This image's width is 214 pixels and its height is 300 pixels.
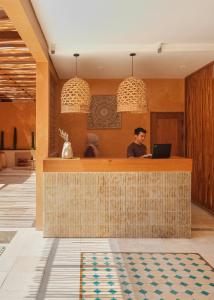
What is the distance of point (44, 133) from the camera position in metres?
5.07

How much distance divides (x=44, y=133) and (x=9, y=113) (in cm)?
1128

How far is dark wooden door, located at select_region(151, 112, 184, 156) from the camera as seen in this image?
7.30 m

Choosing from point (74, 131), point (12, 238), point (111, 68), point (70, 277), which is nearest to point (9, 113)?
point (74, 131)

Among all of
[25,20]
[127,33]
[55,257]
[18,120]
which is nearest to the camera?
[25,20]

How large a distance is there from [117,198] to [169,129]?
3313mm

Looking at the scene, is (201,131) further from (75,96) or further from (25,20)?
(25,20)

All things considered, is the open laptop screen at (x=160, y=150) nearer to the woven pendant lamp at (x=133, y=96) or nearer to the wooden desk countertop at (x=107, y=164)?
the wooden desk countertop at (x=107, y=164)

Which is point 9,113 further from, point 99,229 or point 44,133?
point 99,229

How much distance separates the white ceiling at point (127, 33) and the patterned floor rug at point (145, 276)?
294cm

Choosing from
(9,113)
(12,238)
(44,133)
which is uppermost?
(9,113)

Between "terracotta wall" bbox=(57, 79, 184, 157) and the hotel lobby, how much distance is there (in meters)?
0.02

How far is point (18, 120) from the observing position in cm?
1566

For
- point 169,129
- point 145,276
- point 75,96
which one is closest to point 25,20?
point 75,96

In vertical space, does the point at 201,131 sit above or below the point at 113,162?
above
